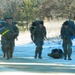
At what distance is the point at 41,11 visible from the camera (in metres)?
51.8

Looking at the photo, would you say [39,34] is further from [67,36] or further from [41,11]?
[41,11]

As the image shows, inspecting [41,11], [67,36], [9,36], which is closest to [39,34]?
[67,36]

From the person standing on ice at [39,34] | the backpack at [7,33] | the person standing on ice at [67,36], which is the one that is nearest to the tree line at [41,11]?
the person standing on ice at [39,34]

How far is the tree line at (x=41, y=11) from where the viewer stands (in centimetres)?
4734

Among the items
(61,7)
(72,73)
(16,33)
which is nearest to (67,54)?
(16,33)

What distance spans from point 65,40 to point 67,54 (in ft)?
2.10

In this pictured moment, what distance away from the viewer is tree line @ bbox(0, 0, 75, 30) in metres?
47.3

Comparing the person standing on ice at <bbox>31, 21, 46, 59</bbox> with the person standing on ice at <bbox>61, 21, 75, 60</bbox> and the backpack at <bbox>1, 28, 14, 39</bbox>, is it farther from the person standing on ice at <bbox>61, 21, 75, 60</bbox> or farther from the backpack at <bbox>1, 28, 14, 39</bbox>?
the backpack at <bbox>1, 28, 14, 39</bbox>

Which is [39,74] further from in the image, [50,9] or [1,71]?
[50,9]

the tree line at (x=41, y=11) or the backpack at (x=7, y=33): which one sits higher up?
the tree line at (x=41, y=11)

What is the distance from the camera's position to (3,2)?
72125 mm

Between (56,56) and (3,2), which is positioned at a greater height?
(3,2)

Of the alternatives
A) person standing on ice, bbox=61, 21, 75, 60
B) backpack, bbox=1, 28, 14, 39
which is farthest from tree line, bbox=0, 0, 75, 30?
backpack, bbox=1, 28, 14, 39

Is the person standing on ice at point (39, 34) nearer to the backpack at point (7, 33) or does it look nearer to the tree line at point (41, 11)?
the backpack at point (7, 33)
